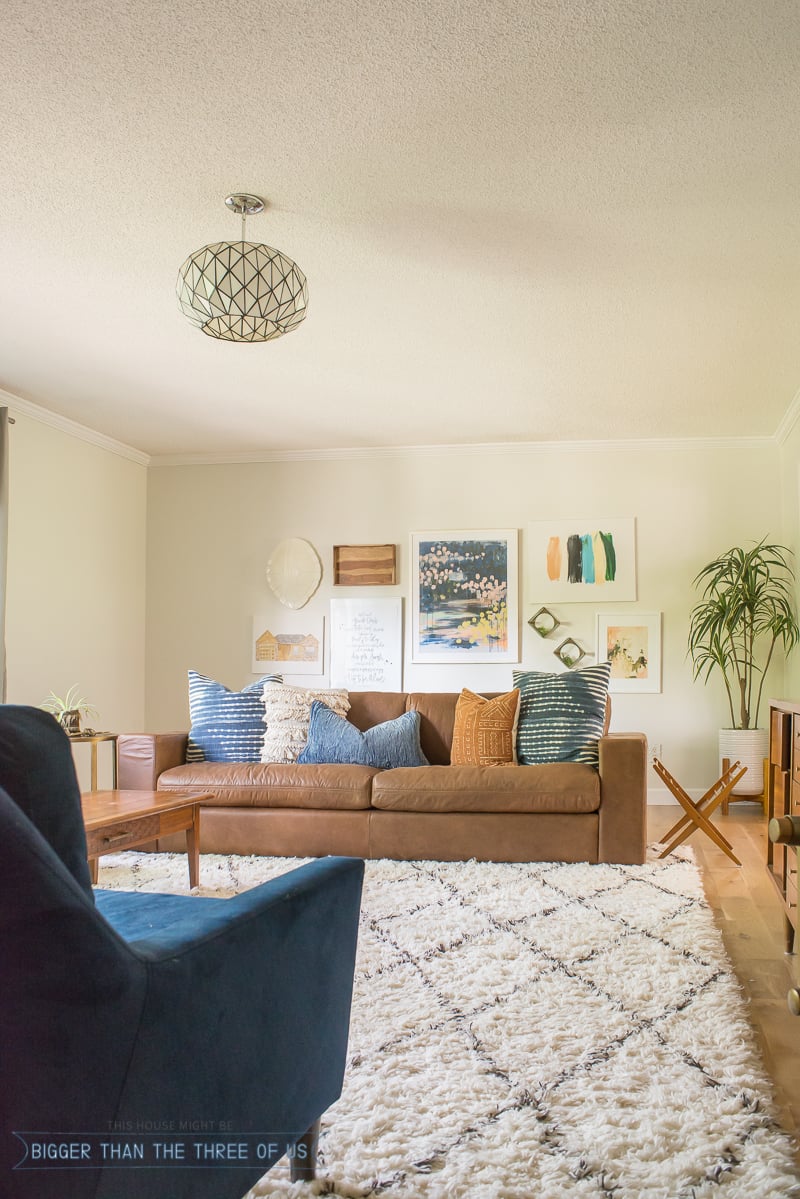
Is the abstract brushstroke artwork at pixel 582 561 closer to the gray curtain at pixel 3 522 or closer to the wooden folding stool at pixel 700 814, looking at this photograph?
the wooden folding stool at pixel 700 814

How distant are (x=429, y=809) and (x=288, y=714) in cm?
107

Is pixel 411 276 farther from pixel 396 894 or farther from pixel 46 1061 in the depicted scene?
pixel 46 1061

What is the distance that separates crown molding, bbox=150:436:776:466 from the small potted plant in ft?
7.12

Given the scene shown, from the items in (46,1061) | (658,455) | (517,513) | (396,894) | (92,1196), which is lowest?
(396,894)

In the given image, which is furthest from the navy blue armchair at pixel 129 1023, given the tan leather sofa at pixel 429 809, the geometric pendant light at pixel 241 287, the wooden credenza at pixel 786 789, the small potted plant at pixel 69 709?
the small potted plant at pixel 69 709

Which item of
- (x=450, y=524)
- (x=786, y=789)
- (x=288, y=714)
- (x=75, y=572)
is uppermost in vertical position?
(x=450, y=524)

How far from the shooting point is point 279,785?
4.56 m

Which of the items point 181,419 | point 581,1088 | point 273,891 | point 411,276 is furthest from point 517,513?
point 273,891

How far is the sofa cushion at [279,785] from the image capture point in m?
4.50

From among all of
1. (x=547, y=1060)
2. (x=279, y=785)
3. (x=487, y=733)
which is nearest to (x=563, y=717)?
(x=487, y=733)

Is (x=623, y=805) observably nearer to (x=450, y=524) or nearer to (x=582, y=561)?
(x=582, y=561)

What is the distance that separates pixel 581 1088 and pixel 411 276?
3.12m

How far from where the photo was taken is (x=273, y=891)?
152cm

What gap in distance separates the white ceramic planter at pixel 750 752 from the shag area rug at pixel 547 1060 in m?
2.45
